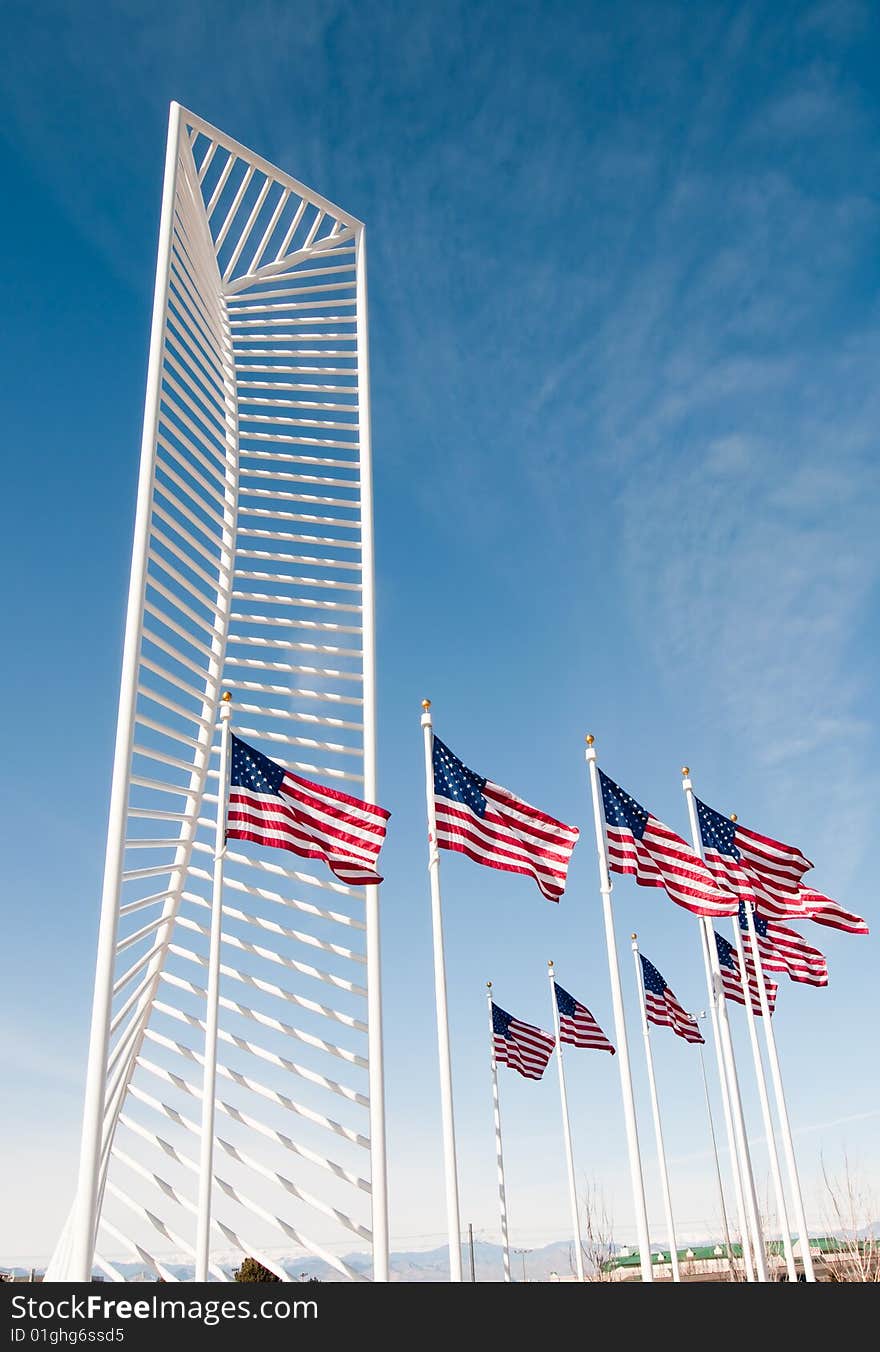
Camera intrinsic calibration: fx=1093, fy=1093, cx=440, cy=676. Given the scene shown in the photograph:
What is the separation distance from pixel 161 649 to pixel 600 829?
6651 millimetres

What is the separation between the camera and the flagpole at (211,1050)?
1182cm

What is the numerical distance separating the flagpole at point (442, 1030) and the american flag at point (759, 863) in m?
6.07

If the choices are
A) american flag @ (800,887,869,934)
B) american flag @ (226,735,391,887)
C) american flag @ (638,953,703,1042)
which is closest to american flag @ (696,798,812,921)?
american flag @ (800,887,869,934)

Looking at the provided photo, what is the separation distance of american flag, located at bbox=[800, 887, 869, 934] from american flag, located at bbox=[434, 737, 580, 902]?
7.63 meters

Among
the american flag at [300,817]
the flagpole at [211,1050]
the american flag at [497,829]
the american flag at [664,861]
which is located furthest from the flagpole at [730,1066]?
the flagpole at [211,1050]

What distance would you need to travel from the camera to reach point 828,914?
19297mm

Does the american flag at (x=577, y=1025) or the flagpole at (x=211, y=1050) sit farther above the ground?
the american flag at (x=577, y=1025)

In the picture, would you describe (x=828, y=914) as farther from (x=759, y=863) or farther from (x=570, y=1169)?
(x=570, y=1169)

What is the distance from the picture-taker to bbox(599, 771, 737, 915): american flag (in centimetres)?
1449

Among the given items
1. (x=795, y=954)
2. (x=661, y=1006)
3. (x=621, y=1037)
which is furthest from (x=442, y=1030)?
(x=661, y=1006)

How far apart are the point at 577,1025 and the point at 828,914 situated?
26.4 feet

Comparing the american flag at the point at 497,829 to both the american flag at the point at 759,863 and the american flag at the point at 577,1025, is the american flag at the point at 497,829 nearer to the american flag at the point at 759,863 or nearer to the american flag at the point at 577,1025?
the american flag at the point at 759,863

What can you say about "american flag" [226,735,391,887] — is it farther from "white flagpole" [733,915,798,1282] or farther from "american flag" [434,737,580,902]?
"white flagpole" [733,915,798,1282]

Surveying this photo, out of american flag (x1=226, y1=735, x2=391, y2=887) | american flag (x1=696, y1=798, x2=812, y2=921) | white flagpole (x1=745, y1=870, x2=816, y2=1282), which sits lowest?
white flagpole (x1=745, y1=870, x2=816, y2=1282)
